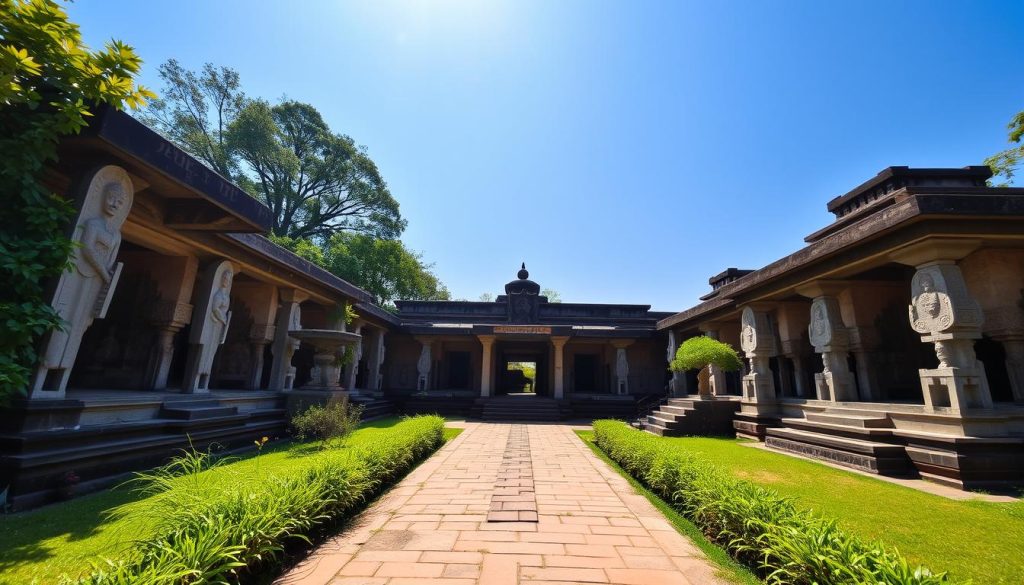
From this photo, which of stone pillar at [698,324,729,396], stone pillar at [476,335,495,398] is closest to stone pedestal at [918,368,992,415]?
stone pillar at [698,324,729,396]

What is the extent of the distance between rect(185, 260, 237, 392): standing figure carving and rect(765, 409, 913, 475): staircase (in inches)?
469

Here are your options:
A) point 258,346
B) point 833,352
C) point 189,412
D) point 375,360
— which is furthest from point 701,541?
point 375,360

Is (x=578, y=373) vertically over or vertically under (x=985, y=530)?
over

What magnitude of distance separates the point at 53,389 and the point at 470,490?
5305 mm

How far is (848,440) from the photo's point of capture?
268 inches

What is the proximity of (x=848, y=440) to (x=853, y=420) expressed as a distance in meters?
0.45

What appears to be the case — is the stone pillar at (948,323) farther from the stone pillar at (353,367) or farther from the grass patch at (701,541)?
the stone pillar at (353,367)

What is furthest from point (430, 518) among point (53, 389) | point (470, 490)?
point (53, 389)

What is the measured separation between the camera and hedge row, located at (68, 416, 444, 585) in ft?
7.35

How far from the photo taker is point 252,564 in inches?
109

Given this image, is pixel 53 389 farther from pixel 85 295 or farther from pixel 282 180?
pixel 282 180

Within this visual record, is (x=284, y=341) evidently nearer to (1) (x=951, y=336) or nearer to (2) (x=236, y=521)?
(2) (x=236, y=521)

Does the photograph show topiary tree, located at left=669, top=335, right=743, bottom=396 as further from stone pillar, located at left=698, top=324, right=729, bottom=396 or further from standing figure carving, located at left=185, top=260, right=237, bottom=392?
standing figure carving, located at left=185, top=260, right=237, bottom=392

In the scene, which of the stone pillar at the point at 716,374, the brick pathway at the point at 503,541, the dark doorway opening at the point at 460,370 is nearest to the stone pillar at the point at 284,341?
the brick pathway at the point at 503,541
